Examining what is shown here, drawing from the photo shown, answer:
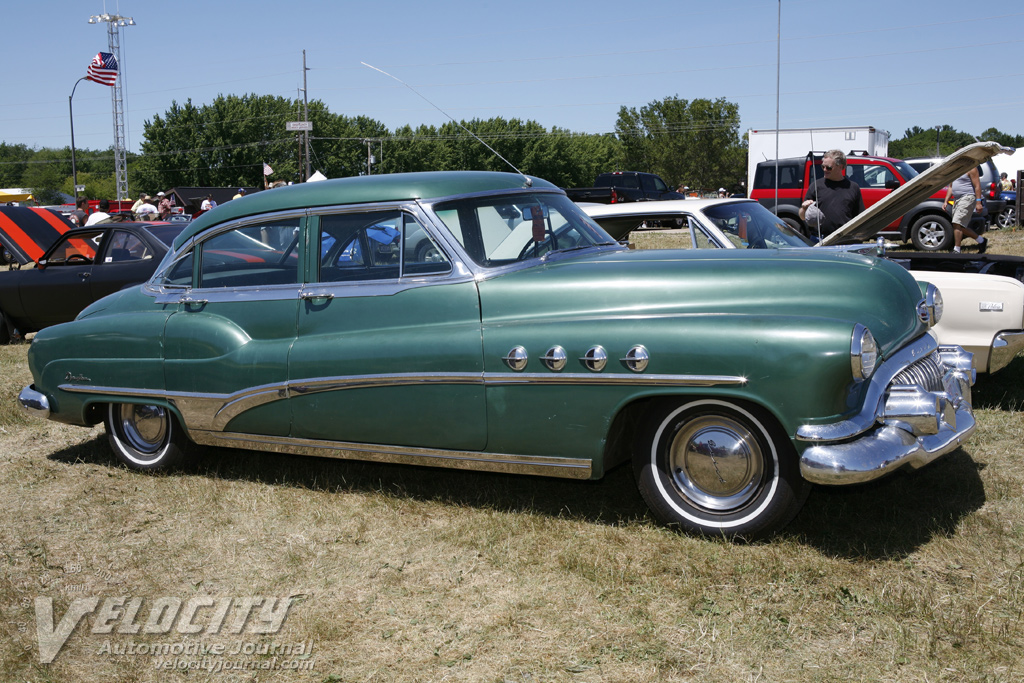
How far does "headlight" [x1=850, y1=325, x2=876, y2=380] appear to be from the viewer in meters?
3.35

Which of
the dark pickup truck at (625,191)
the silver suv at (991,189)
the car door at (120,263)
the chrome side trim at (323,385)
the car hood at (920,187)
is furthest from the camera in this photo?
the dark pickup truck at (625,191)

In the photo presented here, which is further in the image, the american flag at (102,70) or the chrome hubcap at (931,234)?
the american flag at (102,70)

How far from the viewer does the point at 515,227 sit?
4.50 metres

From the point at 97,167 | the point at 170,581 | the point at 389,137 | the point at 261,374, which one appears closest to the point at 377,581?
the point at 170,581

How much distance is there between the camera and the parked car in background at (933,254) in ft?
18.0

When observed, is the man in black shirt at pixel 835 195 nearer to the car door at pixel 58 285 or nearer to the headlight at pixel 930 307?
the headlight at pixel 930 307

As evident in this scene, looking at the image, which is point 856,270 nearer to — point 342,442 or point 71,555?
point 342,442

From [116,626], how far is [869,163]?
53.7ft

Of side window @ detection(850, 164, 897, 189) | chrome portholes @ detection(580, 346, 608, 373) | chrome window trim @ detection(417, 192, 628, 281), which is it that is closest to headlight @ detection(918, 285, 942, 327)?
chrome portholes @ detection(580, 346, 608, 373)

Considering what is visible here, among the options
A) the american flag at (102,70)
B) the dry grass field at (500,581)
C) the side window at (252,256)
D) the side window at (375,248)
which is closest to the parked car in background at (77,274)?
the side window at (252,256)

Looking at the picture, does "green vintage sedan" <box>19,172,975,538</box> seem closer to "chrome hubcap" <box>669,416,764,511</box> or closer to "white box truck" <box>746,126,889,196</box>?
"chrome hubcap" <box>669,416,764,511</box>

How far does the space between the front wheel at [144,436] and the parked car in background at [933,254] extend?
362cm

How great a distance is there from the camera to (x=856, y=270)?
3.74 metres

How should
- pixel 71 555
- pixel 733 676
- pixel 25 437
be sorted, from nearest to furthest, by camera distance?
1. pixel 733 676
2. pixel 71 555
3. pixel 25 437
